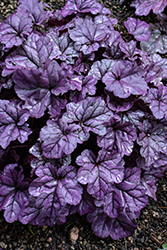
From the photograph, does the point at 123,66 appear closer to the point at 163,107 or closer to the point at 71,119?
the point at 163,107

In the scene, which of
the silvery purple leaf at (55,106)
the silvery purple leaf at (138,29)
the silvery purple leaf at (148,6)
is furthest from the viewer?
the silvery purple leaf at (148,6)

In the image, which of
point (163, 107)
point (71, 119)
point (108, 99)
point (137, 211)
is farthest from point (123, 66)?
point (137, 211)

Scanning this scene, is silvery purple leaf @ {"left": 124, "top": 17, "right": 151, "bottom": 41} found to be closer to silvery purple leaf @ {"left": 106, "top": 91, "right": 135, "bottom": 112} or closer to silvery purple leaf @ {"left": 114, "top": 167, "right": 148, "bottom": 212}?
silvery purple leaf @ {"left": 106, "top": 91, "right": 135, "bottom": 112}

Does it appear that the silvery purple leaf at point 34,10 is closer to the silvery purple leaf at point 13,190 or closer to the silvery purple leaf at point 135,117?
the silvery purple leaf at point 135,117

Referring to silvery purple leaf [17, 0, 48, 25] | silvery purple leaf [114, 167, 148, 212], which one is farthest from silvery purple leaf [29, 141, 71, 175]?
silvery purple leaf [17, 0, 48, 25]

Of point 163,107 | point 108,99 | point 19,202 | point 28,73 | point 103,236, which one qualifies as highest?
point 28,73

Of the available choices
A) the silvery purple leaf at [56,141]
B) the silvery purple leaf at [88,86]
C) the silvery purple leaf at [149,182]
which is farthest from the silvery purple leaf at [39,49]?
the silvery purple leaf at [149,182]

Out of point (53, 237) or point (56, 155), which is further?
point (53, 237)

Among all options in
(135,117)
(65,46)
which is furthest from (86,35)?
(135,117)
